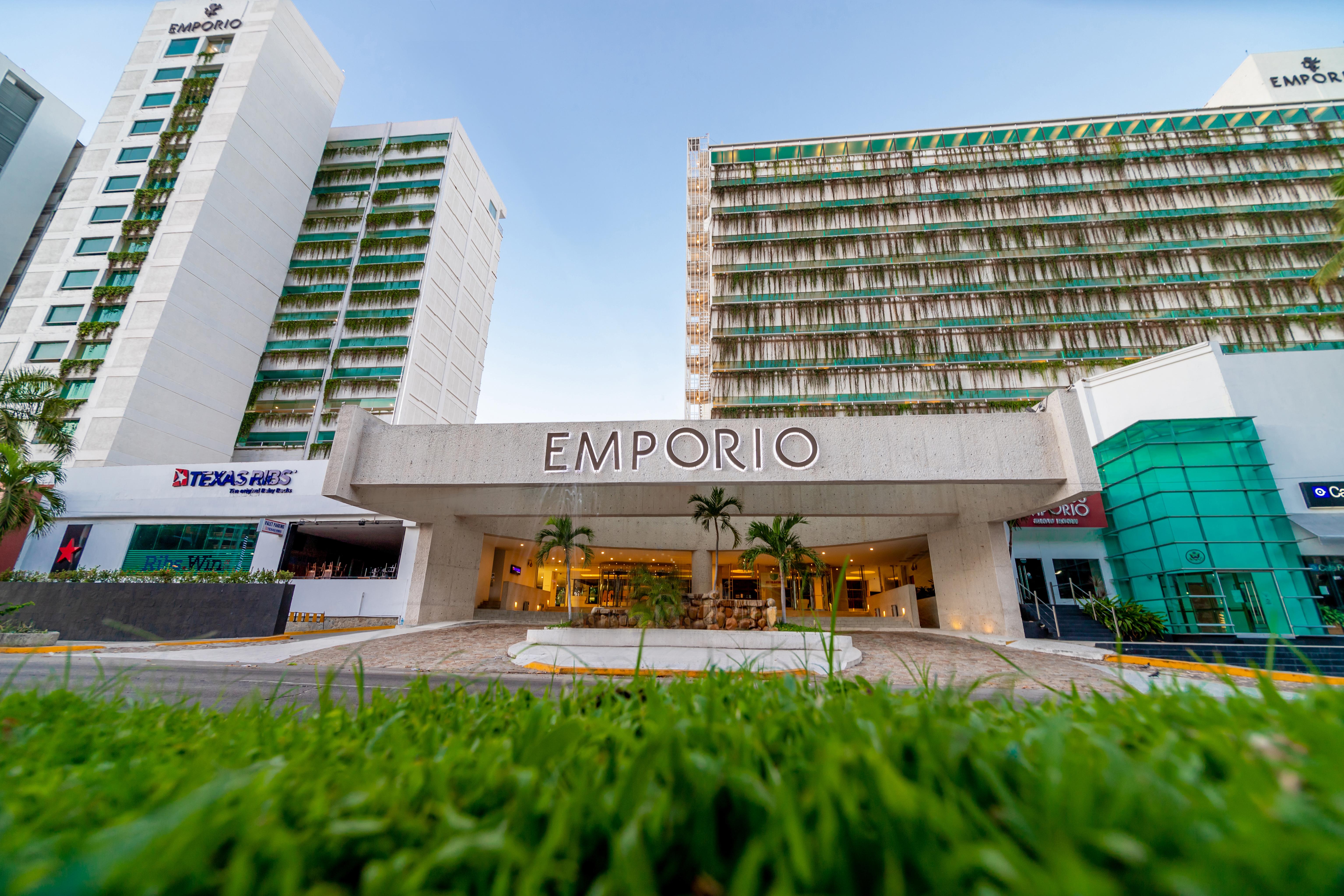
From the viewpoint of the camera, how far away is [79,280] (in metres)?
35.2

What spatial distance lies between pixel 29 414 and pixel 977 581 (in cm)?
4313

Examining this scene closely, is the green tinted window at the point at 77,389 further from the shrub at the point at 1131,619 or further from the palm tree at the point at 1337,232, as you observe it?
the palm tree at the point at 1337,232

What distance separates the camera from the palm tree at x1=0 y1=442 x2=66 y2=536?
2000cm

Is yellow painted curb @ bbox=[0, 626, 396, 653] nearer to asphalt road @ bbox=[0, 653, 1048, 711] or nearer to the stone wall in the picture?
asphalt road @ bbox=[0, 653, 1048, 711]

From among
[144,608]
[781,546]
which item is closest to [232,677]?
[144,608]

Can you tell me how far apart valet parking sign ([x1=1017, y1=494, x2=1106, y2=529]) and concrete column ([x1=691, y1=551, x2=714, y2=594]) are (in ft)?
48.9

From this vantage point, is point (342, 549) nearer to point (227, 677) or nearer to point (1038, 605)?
point (227, 677)

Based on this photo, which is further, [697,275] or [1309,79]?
[697,275]

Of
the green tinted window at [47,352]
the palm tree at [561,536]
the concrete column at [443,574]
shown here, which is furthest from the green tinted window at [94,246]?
the palm tree at [561,536]

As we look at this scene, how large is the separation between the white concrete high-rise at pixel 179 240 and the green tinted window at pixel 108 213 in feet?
0.36

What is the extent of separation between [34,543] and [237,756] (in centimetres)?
3884

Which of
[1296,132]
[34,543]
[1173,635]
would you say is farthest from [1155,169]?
[34,543]

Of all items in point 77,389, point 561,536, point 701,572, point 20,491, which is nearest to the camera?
point 20,491

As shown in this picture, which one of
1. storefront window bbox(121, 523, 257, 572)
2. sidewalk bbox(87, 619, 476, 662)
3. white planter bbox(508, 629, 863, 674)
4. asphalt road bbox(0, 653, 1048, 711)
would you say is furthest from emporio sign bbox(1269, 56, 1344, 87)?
storefront window bbox(121, 523, 257, 572)
